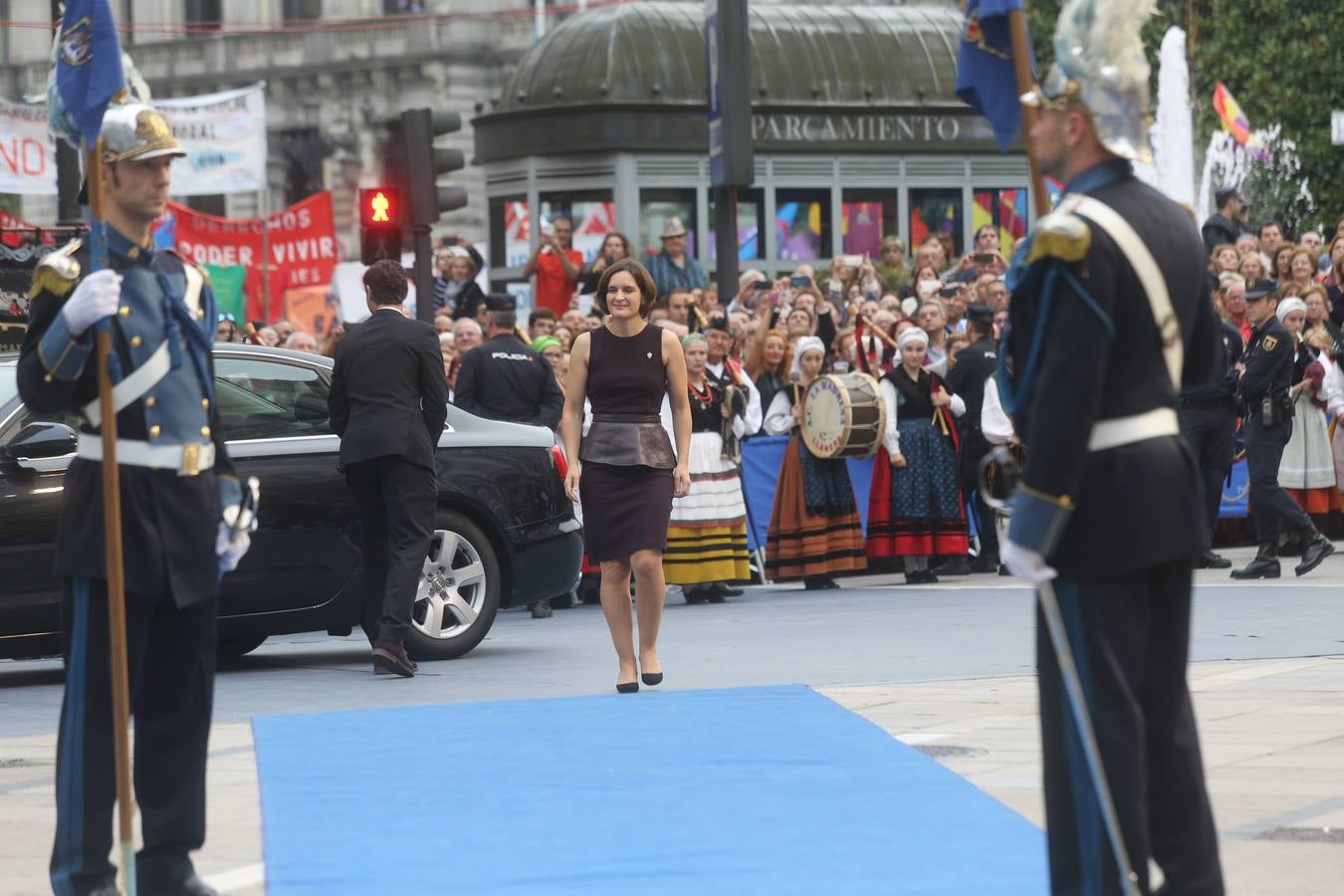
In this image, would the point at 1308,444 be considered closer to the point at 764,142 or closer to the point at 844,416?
the point at 844,416

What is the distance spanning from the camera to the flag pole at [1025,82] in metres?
5.53

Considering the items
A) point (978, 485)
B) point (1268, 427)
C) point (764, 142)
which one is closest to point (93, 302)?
point (1268, 427)

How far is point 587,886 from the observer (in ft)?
21.6

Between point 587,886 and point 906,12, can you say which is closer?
point 587,886

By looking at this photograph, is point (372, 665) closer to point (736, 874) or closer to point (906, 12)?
point (736, 874)

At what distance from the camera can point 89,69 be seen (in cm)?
617

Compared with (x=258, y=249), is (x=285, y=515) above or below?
below

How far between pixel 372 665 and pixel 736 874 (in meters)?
6.03

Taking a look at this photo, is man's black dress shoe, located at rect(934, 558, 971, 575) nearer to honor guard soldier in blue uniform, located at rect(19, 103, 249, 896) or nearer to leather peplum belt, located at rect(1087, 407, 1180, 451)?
honor guard soldier in blue uniform, located at rect(19, 103, 249, 896)

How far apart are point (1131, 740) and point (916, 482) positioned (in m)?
12.4

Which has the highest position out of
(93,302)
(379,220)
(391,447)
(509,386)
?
(379,220)

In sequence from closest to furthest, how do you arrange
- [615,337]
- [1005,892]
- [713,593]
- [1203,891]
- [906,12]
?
[1203,891] < [1005,892] < [615,337] < [713,593] < [906,12]

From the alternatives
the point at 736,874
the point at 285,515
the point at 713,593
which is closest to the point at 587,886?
the point at 736,874

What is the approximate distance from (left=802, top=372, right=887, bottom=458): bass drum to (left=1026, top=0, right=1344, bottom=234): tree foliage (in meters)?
22.8
